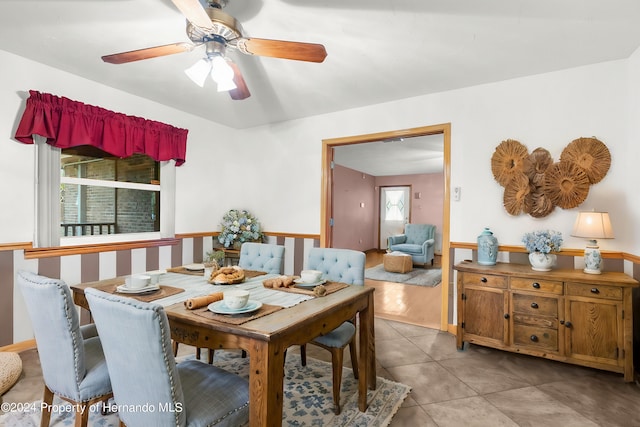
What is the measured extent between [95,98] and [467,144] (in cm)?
366

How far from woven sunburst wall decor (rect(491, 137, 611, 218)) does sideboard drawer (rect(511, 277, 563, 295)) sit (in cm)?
65

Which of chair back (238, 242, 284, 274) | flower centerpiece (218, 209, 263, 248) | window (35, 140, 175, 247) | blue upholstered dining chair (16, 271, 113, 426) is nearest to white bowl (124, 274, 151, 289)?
blue upholstered dining chair (16, 271, 113, 426)

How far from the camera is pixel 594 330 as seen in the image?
231cm

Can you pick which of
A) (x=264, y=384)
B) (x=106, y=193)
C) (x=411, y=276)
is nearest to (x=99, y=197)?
(x=106, y=193)

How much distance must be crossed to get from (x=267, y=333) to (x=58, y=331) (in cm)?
94

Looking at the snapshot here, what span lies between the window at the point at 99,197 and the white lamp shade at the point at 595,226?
4008 mm

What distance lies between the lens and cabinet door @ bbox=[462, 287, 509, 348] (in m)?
2.62

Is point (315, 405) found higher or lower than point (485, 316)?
lower

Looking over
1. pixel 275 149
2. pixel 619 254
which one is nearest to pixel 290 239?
pixel 275 149

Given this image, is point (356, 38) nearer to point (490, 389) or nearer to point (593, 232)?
point (593, 232)

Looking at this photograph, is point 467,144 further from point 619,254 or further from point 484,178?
point 619,254

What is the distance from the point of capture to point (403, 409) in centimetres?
196

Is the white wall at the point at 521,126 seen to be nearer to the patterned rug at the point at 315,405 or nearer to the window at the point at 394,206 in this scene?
the patterned rug at the point at 315,405

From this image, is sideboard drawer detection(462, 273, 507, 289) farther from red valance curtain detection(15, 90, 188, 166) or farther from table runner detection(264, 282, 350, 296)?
red valance curtain detection(15, 90, 188, 166)
